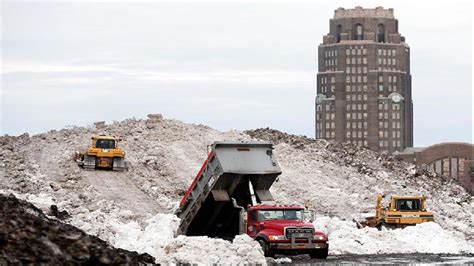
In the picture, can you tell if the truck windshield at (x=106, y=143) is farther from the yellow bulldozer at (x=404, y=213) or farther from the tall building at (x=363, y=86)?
the tall building at (x=363, y=86)

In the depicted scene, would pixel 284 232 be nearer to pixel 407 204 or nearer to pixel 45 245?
pixel 407 204

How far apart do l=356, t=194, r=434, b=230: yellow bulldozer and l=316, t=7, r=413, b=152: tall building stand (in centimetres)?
15479

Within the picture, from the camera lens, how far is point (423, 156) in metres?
142

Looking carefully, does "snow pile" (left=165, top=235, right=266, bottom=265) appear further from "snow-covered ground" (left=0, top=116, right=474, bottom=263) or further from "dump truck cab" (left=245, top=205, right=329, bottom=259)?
"dump truck cab" (left=245, top=205, right=329, bottom=259)

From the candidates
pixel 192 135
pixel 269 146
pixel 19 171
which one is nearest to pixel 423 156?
pixel 192 135

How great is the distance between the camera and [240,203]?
104 feet

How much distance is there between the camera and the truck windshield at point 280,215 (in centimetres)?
2969

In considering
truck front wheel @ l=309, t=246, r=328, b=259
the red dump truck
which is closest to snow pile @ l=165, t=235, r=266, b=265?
the red dump truck

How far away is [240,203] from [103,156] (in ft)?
55.0

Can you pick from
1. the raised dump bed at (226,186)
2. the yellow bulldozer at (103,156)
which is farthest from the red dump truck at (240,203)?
the yellow bulldozer at (103,156)

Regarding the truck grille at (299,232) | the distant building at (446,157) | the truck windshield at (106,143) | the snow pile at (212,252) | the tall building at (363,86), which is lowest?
the snow pile at (212,252)

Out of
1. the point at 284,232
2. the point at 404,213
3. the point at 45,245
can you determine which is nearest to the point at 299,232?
the point at 284,232

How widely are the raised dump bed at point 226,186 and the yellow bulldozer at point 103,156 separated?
607 inches

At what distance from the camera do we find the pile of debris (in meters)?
17.3
